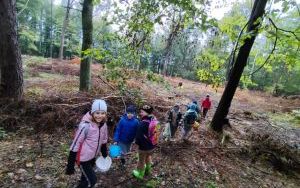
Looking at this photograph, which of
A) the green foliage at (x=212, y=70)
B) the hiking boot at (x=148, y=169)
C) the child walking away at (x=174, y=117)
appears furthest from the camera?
the green foliage at (x=212, y=70)

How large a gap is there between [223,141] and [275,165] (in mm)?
1737

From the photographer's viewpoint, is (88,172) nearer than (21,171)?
Yes

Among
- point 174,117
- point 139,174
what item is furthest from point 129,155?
point 174,117

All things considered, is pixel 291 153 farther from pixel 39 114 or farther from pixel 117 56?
pixel 39 114

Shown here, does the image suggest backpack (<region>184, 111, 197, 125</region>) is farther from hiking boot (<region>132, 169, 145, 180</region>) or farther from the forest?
hiking boot (<region>132, 169, 145, 180</region>)

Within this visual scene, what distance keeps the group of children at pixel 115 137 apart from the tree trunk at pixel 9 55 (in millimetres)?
3943

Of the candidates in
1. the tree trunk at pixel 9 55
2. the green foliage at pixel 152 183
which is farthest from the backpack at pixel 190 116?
the tree trunk at pixel 9 55

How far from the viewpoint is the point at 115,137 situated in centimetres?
544

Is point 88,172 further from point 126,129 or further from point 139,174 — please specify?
point 139,174

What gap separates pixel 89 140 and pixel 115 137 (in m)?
1.33

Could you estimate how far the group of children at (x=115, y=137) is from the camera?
4066 mm

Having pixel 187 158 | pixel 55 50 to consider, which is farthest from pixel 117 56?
pixel 55 50

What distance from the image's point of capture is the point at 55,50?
155ft

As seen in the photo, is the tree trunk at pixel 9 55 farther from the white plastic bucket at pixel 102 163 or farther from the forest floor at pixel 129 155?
the white plastic bucket at pixel 102 163
